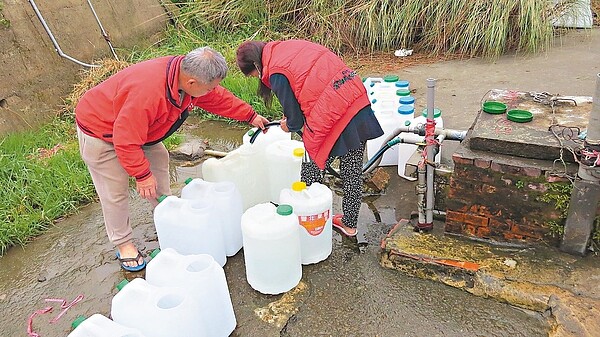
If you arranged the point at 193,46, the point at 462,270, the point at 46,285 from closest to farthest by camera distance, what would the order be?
the point at 462,270
the point at 46,285
the point at 193,46

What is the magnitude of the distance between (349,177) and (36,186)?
265cm

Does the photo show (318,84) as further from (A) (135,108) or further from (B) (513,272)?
(B) (513,272)

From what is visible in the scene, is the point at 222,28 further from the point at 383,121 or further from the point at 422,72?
the point at 383,121

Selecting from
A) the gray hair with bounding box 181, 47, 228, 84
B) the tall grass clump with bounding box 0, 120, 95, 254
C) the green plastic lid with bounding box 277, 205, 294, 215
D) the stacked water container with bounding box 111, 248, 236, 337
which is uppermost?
the gray hair with bounding box 181, 47, 228, 84

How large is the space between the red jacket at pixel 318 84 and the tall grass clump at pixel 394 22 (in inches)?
171

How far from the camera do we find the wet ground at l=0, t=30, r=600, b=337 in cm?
260

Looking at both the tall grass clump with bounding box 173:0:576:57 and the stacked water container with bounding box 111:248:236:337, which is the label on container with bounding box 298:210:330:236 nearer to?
the stacked water container with bounding box 111:248:236:337

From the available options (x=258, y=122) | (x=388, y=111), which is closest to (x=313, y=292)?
(x=258, y=122)

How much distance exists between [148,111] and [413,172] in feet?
6.86

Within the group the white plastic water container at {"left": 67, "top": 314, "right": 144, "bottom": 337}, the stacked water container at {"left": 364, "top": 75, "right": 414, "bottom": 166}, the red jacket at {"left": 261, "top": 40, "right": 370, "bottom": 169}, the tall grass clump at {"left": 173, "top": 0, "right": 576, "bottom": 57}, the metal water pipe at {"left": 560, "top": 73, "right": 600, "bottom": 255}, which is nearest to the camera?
the white plastic water container at {"left": 67, "top": 314, "right": 144, "bottom": 337}

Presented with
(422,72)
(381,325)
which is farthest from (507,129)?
(422,72)

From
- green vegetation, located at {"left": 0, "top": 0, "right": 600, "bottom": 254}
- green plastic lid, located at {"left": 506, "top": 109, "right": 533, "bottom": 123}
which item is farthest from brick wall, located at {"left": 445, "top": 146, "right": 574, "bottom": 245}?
green vegetation, located at {"left": 0, "top": 0, "right": 600, "bottom": 254}

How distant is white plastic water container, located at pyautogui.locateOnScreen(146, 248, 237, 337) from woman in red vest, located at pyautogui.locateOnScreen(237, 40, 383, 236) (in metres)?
0.97

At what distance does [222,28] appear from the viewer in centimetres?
779
